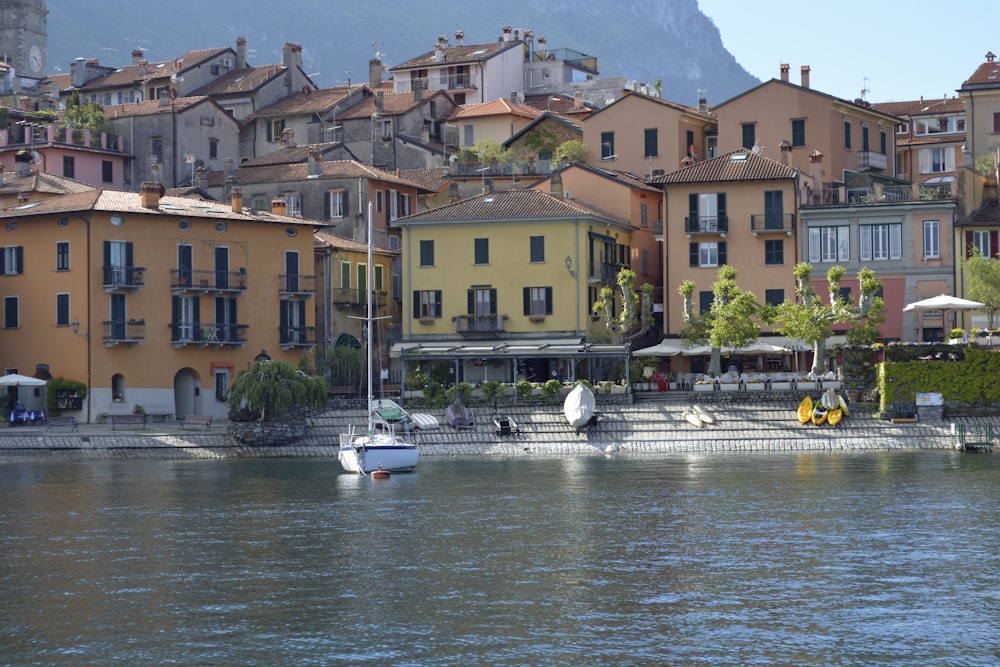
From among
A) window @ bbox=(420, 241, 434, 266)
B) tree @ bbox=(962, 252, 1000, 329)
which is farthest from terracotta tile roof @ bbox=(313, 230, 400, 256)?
tree @ bbox=(962, 252, 1000, 329)

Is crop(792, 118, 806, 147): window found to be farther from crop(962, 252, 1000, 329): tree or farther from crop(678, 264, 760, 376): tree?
crop(962, 252, 1000, 329): tree

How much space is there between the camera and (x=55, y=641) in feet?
95.1

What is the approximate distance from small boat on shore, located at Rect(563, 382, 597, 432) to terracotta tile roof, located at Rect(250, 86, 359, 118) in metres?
43.5

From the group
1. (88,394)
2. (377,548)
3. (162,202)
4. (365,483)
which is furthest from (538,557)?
(162,202)

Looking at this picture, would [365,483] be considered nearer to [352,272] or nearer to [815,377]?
[815,377]

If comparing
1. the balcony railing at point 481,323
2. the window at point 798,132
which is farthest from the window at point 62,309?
the window at point 798,132

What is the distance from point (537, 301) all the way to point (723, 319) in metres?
11.2

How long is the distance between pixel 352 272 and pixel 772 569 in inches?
2110

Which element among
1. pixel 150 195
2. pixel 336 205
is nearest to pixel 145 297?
pixel 150 195

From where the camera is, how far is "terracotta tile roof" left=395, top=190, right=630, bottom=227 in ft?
266

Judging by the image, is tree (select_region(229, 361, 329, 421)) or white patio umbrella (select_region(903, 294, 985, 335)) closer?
tree (select_region(229, 361, 329, 421))

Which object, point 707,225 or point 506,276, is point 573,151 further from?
point 707,225

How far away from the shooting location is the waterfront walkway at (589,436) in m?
65.6

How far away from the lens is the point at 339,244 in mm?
84938
